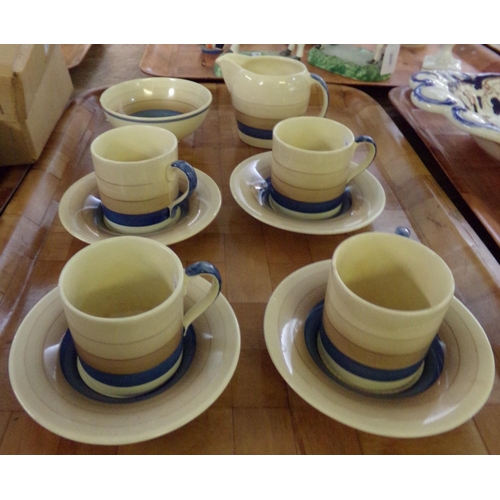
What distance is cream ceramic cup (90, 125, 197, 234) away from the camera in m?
0.44

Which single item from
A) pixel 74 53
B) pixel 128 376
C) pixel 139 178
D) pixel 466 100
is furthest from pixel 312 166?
pixel 74 53

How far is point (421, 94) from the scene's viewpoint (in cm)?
65

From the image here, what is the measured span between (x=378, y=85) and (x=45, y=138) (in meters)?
0.58

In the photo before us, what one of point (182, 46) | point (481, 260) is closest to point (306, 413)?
point (481, 260)

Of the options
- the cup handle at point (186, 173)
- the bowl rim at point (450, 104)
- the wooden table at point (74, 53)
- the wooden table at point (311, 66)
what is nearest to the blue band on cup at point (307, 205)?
the cup handle at point (186, 173)

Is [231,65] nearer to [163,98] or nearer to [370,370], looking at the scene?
[163,98]

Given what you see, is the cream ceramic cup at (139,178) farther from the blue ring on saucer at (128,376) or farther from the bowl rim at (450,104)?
the bowl rim at (450,104)

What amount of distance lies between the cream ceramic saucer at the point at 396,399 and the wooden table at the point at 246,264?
0.03 meters

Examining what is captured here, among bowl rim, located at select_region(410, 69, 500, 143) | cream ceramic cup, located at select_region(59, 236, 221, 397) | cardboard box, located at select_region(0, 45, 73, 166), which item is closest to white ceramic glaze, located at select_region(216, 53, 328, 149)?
bowl rim, located at select_region(410, 69, 500, 143)

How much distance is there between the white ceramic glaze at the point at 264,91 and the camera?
2.00 ft

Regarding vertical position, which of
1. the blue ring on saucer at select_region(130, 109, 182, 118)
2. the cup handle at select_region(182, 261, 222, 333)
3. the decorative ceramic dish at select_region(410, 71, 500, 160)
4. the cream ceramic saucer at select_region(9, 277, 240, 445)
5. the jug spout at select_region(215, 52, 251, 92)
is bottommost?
the cream ceramic saucer at select_region(9, 277, 240, 445)

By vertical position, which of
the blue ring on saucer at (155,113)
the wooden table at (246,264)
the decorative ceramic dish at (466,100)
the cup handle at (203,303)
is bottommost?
the wooden table at (246,264)

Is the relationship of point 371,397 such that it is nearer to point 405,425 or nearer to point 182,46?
point 405,425

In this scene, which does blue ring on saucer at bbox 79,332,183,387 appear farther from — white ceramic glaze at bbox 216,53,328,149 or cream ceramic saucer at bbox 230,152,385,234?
white ceramic glaze at bbox 216,53,328,149
